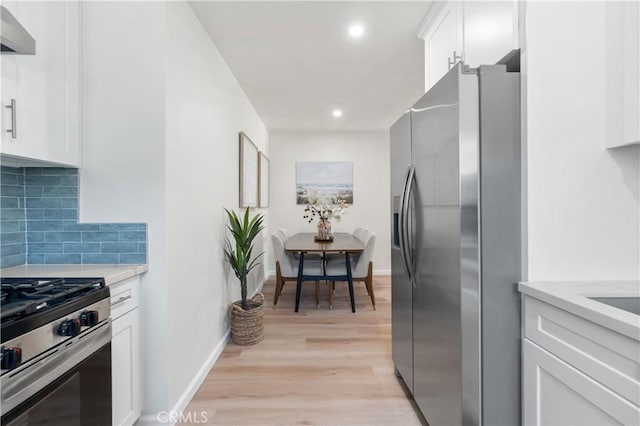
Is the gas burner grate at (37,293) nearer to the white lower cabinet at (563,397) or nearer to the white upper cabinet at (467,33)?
the white lower cabinet at (563,397)

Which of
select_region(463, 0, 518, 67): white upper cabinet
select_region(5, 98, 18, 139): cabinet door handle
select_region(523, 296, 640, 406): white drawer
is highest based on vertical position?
select_region(463, 0, 518, 67): white upper cabinet

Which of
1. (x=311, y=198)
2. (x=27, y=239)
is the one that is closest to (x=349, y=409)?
(x=27, y=239)

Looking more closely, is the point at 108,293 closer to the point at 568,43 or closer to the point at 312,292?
the point at 568,43

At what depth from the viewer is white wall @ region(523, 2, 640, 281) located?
4.02 feet

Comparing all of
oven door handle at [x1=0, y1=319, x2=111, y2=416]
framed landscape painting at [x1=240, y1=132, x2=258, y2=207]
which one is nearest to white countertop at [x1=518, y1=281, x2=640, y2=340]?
oven door handle at [x1=0, y1=319, x2=111, y2=416]

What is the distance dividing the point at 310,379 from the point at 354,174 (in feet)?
12.5

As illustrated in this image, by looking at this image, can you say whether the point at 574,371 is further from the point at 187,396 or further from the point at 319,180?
A: the point at 319,180

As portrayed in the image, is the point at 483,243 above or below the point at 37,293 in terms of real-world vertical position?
above

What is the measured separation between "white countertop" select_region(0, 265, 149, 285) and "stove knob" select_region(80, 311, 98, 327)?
151mm

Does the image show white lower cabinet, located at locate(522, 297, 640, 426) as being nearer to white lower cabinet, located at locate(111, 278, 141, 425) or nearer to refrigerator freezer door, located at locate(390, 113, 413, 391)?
refrigerator freezer door, located at locate(390, 113, 413, 391)

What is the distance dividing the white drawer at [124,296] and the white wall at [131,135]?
0.23ft

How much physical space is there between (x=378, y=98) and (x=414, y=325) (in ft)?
9.20

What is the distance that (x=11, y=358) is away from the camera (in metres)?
0.83

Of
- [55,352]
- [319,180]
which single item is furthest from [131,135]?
[319,180]
